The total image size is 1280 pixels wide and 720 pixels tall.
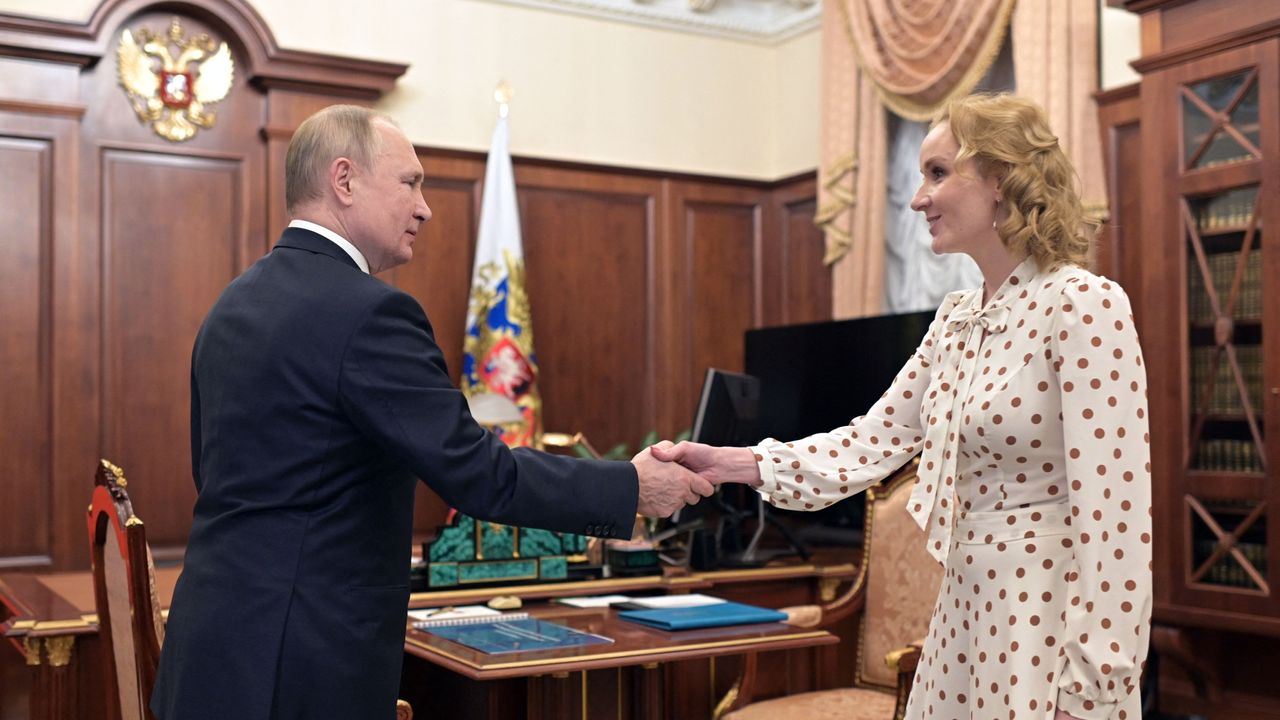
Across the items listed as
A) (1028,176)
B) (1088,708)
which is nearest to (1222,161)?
(1028,176)

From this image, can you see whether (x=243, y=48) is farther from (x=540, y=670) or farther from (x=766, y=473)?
(x=766, y=473)

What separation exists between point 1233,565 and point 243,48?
480 centimetres

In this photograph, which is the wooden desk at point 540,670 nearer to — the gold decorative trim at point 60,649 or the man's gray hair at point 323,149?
the gold decorative trim at point 60,649

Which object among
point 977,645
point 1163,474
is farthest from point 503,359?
point 977,645

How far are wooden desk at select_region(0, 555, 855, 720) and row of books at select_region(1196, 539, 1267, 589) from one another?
3.99ft

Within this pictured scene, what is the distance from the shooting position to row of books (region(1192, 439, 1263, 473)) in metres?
4.33

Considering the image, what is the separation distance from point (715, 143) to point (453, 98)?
1.61m

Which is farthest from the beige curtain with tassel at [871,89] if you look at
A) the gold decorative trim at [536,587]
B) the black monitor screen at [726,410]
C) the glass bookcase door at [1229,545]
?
the gold decorative trim at [536,587]

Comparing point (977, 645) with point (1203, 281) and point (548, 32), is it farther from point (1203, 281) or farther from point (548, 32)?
point (548, 32)

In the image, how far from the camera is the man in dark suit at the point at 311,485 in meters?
2.03

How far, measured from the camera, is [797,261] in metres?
7.61

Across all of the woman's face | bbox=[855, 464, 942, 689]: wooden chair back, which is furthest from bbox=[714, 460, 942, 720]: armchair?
the woman's face

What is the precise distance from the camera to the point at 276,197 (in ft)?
20.9

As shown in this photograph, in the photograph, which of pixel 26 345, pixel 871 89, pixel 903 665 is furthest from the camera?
pixel 871 89
